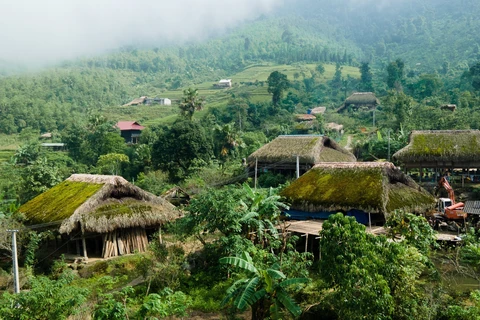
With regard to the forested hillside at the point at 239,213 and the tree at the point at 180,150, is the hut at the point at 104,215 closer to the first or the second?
the forested hillside at the point at 239,213

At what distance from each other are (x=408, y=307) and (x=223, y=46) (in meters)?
181

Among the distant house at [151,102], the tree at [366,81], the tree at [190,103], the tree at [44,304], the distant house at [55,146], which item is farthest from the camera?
the distant house at [151,102]

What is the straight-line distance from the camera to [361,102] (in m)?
59.1

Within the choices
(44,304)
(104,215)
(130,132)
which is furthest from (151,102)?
(44,304)

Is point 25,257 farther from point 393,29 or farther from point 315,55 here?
point 393,29

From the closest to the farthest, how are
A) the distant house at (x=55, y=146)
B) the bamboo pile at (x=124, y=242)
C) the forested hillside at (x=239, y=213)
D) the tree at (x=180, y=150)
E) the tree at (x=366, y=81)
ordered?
the forested hillside at (x=239, y=213) < the bamboo pile at (x=124, y=242) < the tree at (x=180, y=150) < the distant house at (x=55, y=146) < the tree at (x=366, y=81)

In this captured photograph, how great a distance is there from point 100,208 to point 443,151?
19665 millimetres

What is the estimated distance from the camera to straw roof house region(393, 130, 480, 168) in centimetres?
2594

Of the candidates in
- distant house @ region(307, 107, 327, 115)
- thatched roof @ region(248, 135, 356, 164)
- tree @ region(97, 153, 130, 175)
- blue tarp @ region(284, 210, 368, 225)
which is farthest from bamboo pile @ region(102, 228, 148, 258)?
distant house @ region(307, 107, 327, 115)

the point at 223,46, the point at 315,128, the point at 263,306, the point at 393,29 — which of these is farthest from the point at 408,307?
the point at 223,46

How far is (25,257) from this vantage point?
1750 centimetres

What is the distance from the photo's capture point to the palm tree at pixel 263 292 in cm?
1021

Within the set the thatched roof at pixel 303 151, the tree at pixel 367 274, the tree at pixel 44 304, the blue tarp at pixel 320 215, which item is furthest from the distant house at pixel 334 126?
the tree at pixel 44 304

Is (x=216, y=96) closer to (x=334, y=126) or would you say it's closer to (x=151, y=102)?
(x=151, y=102)
